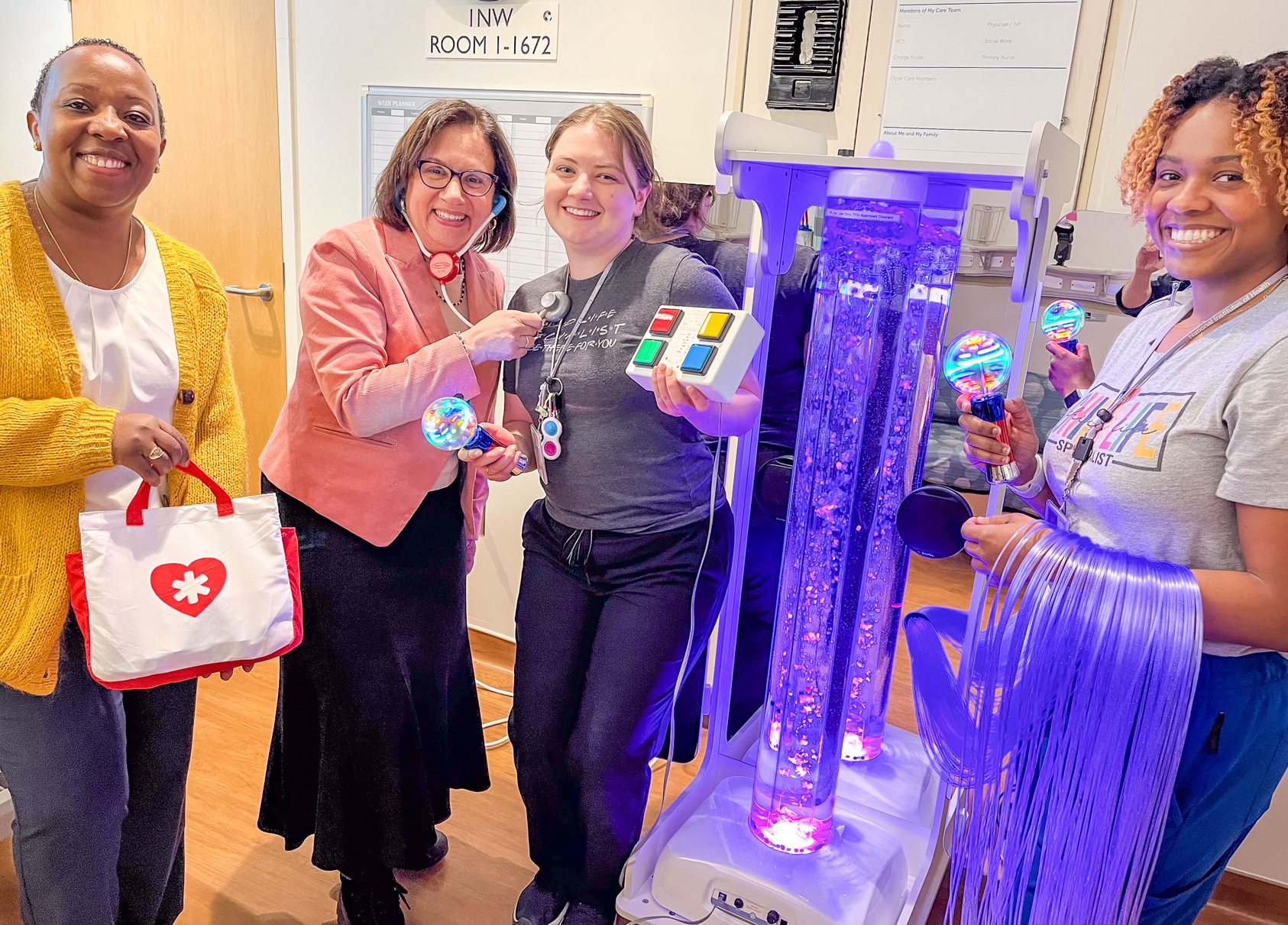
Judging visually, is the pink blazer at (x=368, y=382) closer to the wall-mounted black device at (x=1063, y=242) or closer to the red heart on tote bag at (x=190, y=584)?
the red heart on tote bag at (x=190, y=584)

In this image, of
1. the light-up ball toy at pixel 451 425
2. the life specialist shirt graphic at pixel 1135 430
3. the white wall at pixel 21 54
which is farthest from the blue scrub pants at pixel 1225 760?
the white wall at pixel 21 54

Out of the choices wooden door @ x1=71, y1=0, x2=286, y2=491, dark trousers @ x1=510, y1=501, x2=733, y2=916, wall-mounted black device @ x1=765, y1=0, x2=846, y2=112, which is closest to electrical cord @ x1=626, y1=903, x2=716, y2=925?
dark trousers @ x1=510, y1=501, x2=733, y2=916

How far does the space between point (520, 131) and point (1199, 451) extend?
2.04m

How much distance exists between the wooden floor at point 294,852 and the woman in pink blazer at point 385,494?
0.18 m

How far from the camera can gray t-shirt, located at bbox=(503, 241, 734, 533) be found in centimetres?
153

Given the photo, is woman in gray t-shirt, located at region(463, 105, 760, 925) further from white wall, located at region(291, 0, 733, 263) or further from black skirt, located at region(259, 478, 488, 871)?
white wall, located at region(291, 0, 733, 263)

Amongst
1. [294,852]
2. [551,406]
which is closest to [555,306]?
[551,406]

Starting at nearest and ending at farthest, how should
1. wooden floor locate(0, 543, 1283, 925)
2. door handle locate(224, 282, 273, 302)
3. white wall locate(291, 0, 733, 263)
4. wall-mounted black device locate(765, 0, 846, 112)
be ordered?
wooden floor locate(0, 543, 1283, 925), wall-mounted black device locate(765, 0, 846, 112), white wall locate(291, 0, 733, 263), door handle locate(224, 282, 273, 302)

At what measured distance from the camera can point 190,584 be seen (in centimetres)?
134

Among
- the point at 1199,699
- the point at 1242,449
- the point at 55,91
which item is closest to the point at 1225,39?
the point at 1242,449

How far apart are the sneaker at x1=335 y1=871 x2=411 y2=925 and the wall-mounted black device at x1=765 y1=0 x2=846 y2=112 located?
6.52 feet

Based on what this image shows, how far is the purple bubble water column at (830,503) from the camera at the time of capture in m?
1.37

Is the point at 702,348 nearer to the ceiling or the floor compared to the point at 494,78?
nearer to the floor

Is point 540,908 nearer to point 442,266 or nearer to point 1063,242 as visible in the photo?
point 442,266
